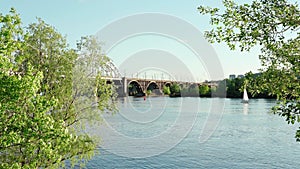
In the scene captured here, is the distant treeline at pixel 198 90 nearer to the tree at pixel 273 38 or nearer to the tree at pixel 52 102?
the tree at pixel 52 102

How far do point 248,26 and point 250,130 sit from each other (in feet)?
117

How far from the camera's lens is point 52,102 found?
9086mm

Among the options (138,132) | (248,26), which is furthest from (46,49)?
(138,132)

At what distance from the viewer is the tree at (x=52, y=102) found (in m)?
9.17

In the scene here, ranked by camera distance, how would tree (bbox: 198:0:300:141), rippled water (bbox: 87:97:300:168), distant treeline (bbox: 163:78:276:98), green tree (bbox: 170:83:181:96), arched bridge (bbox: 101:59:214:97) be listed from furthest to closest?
1. green tree (bbox: 170:83:181:96)
2. distant treeline (bbox: 163:78:276:98)
3. arched bridge (bbox: 101:59:214:97)
4. rippled water (bbox: 87:97:300:168)
5. tree (bbox: 198:0:300:141)

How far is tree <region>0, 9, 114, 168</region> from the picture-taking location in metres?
9.17

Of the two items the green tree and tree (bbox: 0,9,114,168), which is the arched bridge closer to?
the green tree

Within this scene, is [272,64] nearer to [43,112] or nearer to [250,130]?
[43,112]

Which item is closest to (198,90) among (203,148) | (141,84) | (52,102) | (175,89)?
(175,89)

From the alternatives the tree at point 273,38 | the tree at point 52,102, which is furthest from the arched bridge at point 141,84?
the tree at point 273,38

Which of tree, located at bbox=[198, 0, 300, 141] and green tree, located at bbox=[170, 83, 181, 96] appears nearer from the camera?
tree, located at bbox=[198, 0, 300, 141]

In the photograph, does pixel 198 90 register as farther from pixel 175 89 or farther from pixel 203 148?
pixel 203 148

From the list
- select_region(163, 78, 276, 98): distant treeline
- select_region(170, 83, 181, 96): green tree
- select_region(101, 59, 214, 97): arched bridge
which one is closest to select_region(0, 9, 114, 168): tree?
select_region(101, 59, 214, 97): arched bridge

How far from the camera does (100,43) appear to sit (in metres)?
17.6
